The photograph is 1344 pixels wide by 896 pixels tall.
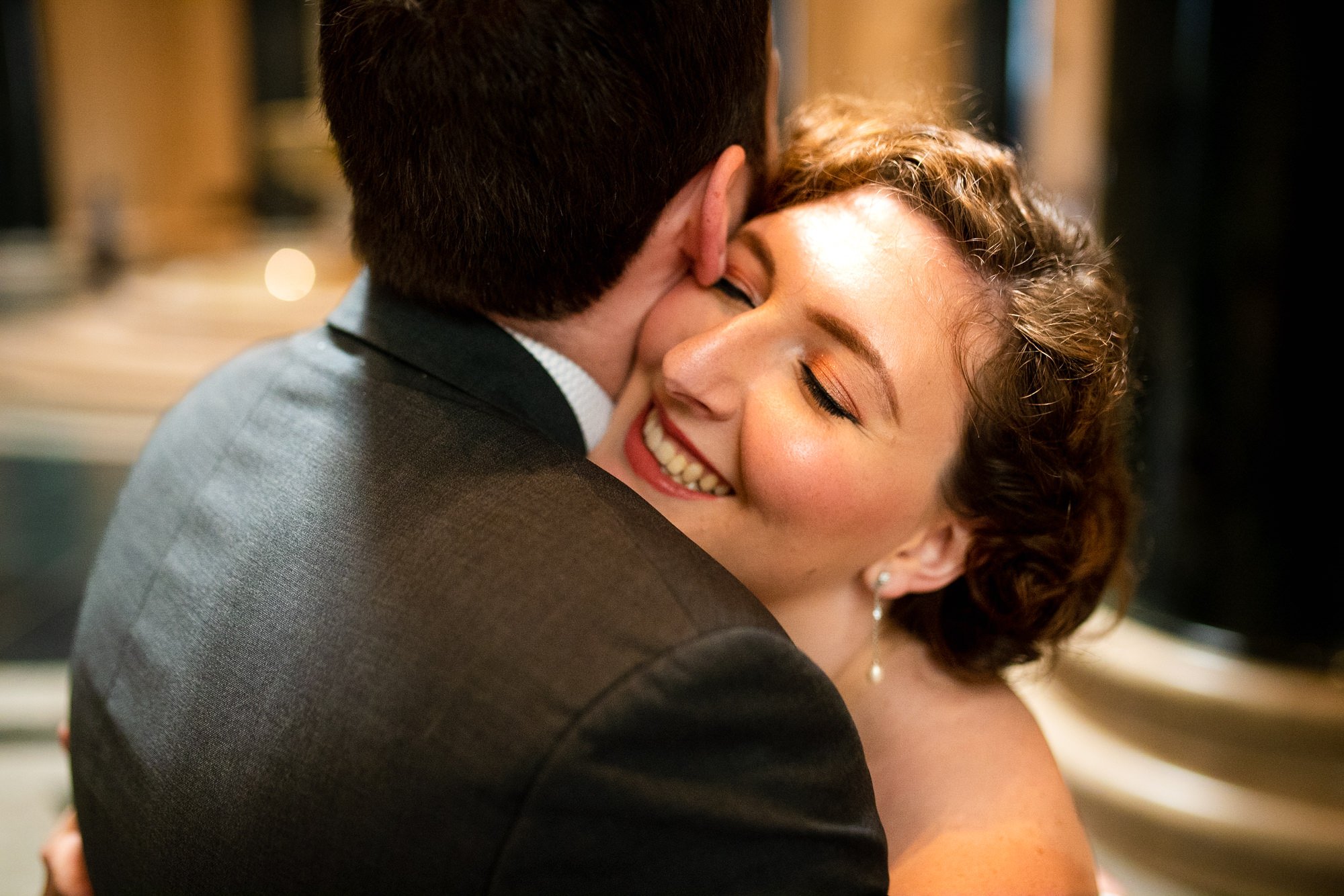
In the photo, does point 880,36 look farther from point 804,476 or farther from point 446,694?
point 446,694

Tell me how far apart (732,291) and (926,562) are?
491 millimetres

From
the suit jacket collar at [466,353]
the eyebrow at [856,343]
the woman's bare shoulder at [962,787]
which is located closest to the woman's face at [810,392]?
the eyebrow at [856,343]

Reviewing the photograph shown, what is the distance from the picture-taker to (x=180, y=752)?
1.01 metres

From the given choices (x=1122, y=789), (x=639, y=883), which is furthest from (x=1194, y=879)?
(x=639, y=883)

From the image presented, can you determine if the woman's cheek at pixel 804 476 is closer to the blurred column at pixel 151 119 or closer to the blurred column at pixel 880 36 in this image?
the blurred column at pixel 880 36

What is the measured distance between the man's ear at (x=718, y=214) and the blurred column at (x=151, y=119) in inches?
374

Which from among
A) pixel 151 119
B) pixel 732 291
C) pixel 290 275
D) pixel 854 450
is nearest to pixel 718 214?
pixel 732 291

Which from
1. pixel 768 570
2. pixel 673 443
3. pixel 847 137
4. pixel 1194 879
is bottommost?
pixel 1194 879

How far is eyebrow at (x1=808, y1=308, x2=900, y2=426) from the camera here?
1.28 meters

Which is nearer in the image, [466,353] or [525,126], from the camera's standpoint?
[525,126]

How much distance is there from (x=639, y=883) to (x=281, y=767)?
1.09 feet

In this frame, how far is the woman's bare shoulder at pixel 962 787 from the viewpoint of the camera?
138 centimetres

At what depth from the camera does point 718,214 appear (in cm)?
129

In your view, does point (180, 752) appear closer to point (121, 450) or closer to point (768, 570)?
point (768, 570)
